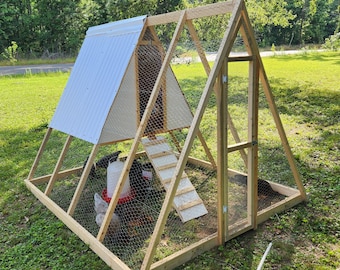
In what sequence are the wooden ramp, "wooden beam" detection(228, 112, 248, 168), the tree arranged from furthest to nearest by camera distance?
the tree < "wooden beam" detection(228, 112, 248, 168) < the wooden ramp

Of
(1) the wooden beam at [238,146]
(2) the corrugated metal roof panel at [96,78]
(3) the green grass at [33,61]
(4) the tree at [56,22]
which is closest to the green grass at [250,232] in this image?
(1) the wooden beam at [238,146]

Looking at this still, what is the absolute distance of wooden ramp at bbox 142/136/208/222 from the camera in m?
3.15

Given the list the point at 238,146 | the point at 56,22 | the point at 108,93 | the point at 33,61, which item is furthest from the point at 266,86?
the point at 56,22

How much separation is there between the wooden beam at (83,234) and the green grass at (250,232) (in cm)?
5

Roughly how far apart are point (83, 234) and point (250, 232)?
151 centimetres

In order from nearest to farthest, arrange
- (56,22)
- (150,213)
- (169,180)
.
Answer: (150,213) → (169,180) → (56,22)

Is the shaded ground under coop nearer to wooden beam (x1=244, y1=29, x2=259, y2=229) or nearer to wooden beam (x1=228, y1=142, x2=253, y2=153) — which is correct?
wooden beam (x1=244, y1=29, x2=259, y2=229)

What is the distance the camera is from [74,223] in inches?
118

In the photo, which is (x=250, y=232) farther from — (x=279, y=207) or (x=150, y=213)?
(x=150, y=213)

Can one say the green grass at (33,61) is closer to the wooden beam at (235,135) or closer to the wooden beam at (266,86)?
the wooden beam at (235,135)

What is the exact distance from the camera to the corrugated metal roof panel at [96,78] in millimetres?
3012

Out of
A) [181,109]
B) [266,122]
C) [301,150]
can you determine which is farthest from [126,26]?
[266,122]

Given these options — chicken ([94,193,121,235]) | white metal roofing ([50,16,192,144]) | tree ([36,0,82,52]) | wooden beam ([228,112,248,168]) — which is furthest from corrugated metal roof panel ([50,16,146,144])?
tree ([36,0,82,52])

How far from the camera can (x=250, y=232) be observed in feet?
9.42
